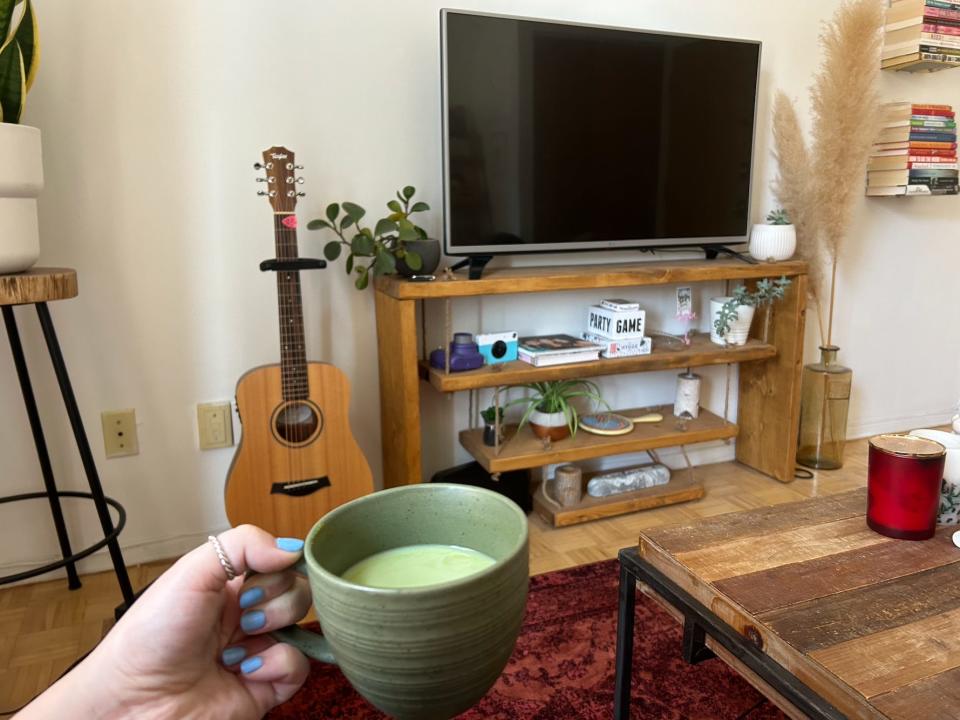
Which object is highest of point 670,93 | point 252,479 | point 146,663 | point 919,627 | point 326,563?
point 670,93

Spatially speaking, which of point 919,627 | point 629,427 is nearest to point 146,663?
point 919,627

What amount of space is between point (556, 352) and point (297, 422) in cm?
74

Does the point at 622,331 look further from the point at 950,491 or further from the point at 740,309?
the point at 950,491

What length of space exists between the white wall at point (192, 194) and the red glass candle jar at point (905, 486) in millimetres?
1392

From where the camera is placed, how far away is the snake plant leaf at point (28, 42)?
1.32 metres

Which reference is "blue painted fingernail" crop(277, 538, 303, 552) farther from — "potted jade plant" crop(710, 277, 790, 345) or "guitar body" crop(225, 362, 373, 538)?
"potted jade plant" crop(710, 277, 790, 345)

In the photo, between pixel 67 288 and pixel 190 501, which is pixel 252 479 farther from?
pixel 67 288

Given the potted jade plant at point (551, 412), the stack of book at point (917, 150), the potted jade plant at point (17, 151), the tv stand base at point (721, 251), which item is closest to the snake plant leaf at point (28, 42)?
the potted jade plant at point (17, 151)

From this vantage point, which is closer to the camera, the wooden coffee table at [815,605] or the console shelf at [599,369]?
the wooden coffee table at [815,605]

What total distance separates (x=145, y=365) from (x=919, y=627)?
5.68 ft

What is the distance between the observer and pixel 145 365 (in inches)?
72.6

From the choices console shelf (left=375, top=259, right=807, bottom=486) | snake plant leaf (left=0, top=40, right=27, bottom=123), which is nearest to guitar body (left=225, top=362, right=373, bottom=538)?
console shelf (left=375, top=259, right=807, bottom=486)

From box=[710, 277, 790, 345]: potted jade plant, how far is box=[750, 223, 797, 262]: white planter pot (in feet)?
0.27

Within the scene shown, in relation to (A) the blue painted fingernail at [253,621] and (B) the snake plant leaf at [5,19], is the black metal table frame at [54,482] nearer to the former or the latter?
(B) the snake plant leaf at [5,19]
